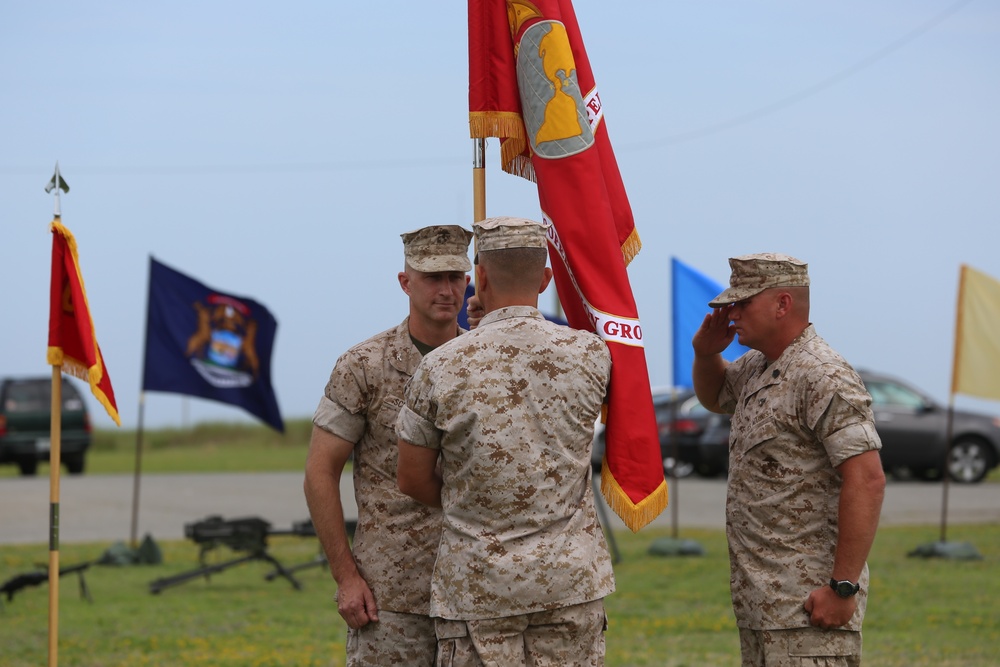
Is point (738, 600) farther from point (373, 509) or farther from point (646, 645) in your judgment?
point (646, 645)

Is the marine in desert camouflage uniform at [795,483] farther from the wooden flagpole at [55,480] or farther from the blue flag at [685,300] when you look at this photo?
the blue flag at [685,300]

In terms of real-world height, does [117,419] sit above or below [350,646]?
above

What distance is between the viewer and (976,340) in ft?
46.0

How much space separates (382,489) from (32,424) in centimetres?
2338

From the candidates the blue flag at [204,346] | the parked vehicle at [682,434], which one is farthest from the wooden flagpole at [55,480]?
the parked vehicle at [682,434]

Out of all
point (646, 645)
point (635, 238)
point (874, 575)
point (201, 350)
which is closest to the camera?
point (635, 238)

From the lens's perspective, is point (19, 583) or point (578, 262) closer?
point (578, 262)

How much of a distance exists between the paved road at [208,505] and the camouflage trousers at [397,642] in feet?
36.1

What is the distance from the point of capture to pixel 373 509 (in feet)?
14.4

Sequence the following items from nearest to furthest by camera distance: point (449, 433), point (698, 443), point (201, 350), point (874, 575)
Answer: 1. point (449, 433)
2. point (874, 575)
3. point (201, 350)
4. point (698, 443)

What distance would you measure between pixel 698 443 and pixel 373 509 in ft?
66.7

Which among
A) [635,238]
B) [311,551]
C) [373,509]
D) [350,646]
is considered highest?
[635,238]

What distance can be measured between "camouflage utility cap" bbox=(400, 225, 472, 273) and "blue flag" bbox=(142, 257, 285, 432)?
32.4 ft

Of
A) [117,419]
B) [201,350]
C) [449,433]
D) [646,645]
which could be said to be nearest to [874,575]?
[646,645]
